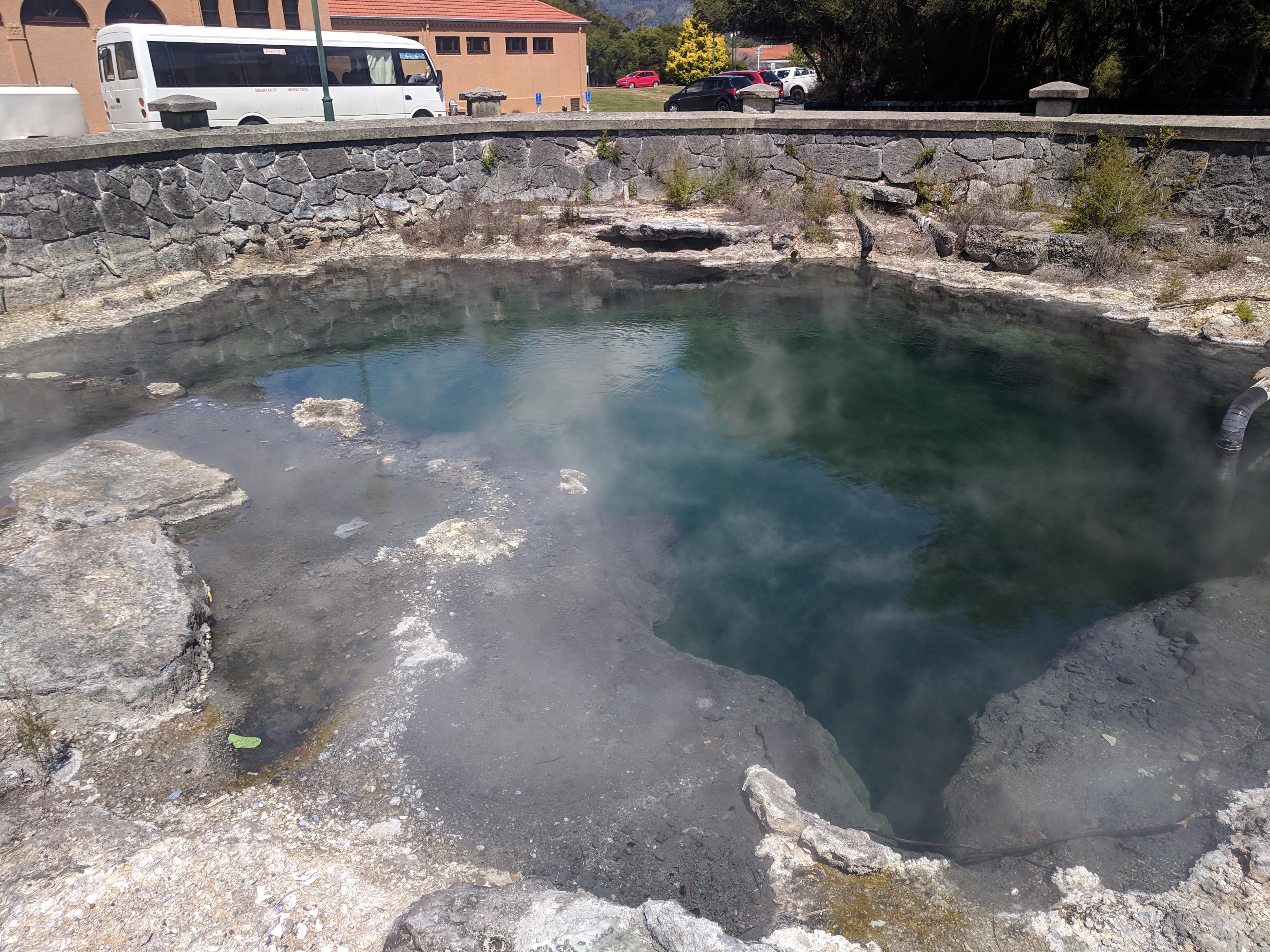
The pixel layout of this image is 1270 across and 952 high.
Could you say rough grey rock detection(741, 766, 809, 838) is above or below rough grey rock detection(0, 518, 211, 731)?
below

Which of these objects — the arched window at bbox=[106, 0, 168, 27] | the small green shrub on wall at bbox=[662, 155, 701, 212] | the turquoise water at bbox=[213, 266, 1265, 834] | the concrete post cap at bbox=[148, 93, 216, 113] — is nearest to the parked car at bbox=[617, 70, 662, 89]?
the arched window at bbox=[106, 0, 168, 27]

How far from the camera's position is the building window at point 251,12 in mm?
26281

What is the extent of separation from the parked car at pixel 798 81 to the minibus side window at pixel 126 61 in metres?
24.8

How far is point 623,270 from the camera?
13.8m

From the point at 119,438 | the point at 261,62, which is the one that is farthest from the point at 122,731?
the point at 261,62

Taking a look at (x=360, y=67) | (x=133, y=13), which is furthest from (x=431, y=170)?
(x=133, y=13)

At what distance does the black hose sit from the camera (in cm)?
724

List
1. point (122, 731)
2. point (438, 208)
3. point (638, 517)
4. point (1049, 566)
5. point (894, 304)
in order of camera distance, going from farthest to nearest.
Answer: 1. point (438, 208)
2. point (894, 304)
3. point (638, 517)
4. point (1049, 566)
5. point (122, 731)

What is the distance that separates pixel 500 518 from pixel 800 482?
8.62 ft

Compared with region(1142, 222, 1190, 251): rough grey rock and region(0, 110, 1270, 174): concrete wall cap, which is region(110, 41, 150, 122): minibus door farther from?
region(1142, 222, 1190, 251): rough grey rock

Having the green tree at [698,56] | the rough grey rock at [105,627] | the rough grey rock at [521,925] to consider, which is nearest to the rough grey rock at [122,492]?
the rough grey rock at [105,627]

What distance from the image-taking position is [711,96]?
25.4m

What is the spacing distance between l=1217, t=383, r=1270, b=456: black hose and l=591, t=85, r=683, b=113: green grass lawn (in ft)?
82.6

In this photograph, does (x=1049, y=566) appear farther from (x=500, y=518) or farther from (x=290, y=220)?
(x=290, y=220)
